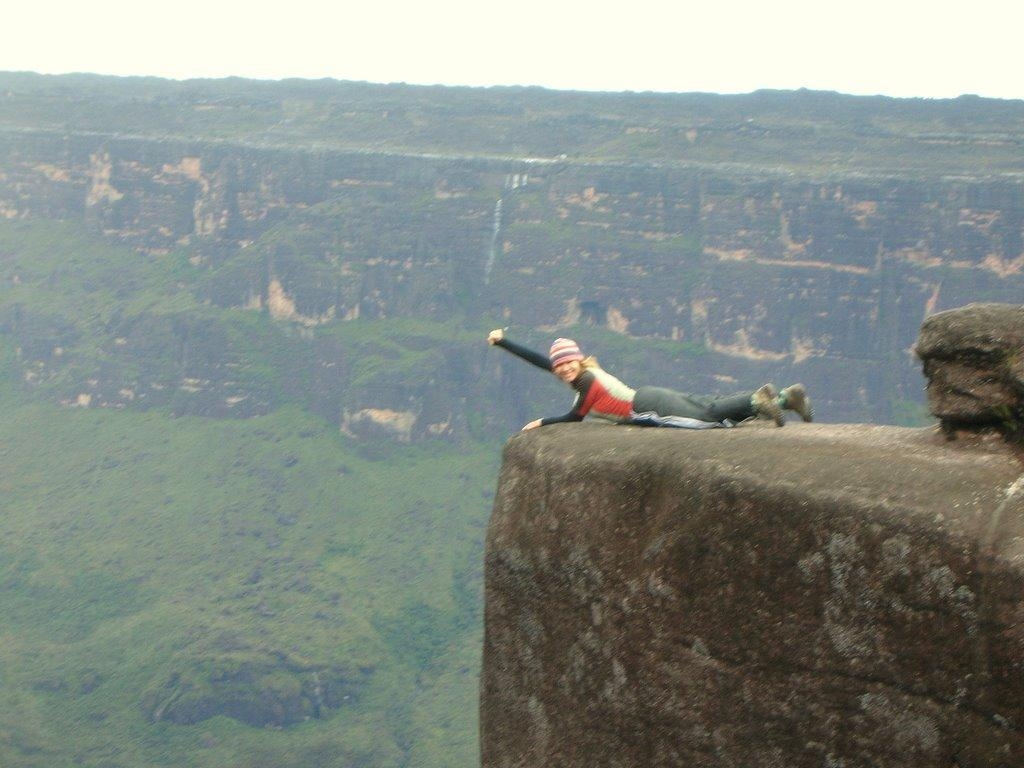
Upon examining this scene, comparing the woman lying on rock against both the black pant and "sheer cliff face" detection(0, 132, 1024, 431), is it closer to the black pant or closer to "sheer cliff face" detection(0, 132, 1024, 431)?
the black pant

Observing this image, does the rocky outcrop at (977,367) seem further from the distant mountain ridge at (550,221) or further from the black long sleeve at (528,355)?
the distant mountain ridge at (550,221)

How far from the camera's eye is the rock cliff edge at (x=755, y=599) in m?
5.81

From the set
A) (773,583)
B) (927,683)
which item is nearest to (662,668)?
(773,583)

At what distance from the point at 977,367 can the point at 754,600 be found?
1.32 metres

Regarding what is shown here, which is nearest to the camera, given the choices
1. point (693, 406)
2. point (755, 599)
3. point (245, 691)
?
point (755, 599)

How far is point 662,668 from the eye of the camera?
22.0 feet

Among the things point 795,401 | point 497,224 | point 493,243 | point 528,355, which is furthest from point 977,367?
point 493,243

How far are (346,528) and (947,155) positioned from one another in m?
34.9

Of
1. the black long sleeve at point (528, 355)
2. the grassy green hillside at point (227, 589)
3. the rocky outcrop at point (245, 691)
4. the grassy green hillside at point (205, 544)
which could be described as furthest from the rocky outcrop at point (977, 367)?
the rocky outcrop at point (245, 691)

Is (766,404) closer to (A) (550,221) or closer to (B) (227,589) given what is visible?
(B) (227,589)

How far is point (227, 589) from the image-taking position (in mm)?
75875

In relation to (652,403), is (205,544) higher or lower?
lower

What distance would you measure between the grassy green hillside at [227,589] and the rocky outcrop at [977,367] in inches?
2164

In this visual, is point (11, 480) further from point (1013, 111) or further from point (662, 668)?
point (662, 668)
